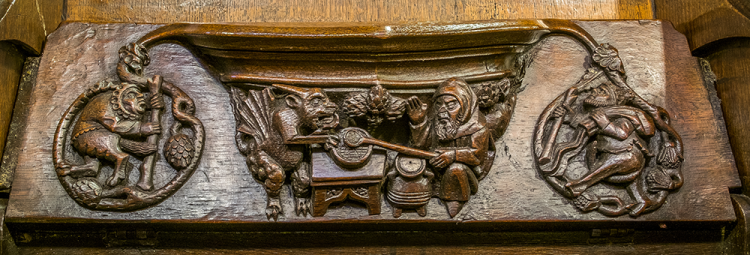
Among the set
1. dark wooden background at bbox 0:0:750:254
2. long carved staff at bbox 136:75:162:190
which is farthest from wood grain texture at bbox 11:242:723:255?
long carved staff at bbox 136:75:162:190

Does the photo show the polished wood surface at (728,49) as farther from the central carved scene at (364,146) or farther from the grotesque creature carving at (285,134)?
the grotesque creature carving at (285,134)

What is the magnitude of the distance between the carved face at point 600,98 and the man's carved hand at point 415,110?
56 cm

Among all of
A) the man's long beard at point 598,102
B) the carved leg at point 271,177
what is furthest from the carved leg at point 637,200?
the carved leg at point 271,177

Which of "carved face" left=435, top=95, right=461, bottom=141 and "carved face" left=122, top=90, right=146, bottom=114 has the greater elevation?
"carved face" left=122, top=90, right=146, bottom=114

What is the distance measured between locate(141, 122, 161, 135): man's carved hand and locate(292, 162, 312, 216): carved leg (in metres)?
0.44

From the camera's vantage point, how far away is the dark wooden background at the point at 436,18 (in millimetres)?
1550

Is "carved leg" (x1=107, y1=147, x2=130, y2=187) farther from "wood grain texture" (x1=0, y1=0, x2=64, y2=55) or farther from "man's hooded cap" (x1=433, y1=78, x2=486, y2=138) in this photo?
"man's hooded cap" (x1=433, y1=78, x2=486, y2=138)

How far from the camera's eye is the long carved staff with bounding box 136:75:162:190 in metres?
1.47

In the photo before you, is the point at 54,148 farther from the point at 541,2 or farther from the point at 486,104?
the point at 541,2

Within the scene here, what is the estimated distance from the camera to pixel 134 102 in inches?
59.1

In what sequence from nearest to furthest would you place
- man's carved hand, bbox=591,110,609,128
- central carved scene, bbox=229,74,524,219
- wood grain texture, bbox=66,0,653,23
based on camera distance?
central carved scene, bbox=229,74,524,219, man's carved hand, bbox=591,110,609,128, wood grain texture, bbox=66,0,653,23

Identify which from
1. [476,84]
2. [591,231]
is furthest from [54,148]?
[591,231]

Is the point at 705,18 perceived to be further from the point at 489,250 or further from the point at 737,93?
the point at 489,250

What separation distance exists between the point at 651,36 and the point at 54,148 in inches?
78.5
